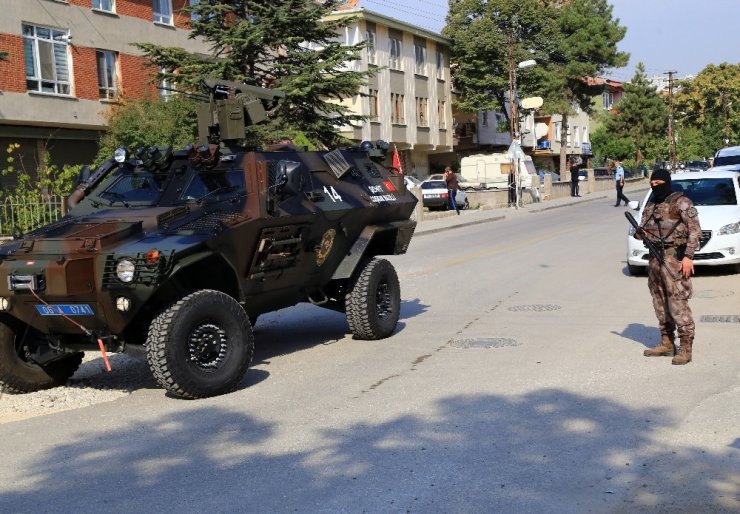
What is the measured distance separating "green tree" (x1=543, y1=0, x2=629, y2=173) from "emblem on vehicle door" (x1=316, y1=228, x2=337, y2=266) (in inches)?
2148

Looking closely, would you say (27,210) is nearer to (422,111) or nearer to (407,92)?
(407,92)

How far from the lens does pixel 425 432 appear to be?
247 inches

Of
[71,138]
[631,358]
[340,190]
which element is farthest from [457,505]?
[71,138]

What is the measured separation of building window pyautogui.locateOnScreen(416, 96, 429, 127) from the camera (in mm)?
55094

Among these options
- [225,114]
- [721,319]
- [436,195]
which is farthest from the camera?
[436,195]

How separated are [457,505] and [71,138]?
29.4m

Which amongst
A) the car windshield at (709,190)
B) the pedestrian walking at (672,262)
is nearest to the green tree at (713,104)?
the car windshield at (709,190)

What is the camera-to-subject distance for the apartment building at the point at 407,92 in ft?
159

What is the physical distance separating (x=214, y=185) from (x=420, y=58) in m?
48.8

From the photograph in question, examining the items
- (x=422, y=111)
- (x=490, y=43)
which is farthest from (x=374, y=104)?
(x=490, y=43)

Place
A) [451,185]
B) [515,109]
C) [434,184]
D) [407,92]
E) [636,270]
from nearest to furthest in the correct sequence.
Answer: [636,270], [451,185], [434,184], [515,109], [407,92]

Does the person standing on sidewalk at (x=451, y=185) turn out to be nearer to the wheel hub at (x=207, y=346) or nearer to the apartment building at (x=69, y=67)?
the apartment building at (x=69, y=67)

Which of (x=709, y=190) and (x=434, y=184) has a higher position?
(x=709, y=190)

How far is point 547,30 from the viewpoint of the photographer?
201 ft
